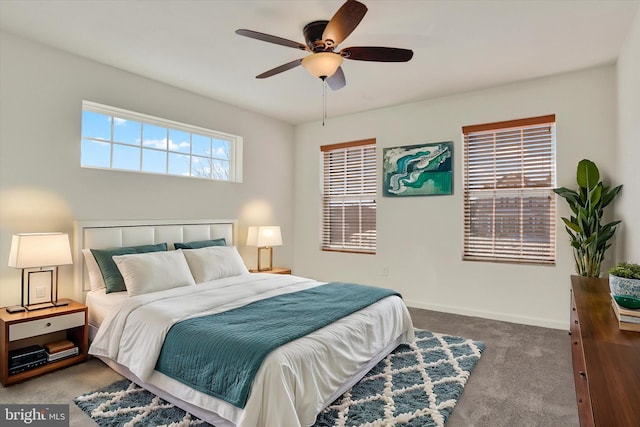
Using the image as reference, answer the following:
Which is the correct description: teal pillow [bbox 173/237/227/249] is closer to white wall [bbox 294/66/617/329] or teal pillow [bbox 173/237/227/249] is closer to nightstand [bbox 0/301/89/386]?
nightstand [bbox 0/301/89/386]

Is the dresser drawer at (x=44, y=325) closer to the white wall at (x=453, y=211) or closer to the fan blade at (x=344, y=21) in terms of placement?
the fan blade at (x=344, y=21)

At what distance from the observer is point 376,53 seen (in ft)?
8.18

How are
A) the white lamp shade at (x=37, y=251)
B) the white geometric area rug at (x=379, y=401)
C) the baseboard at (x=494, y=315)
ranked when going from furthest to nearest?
the baseboard at (x=494, y=315) < the white lamp shade at (x=37, y=251) < the white geometric area rug at (x=379, y=401)

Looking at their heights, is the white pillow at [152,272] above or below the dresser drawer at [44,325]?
above

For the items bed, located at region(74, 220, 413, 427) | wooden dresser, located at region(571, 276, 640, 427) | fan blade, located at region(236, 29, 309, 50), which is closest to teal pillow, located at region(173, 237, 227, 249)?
bed, located at region(74, 220, 413, 427)

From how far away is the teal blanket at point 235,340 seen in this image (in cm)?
191

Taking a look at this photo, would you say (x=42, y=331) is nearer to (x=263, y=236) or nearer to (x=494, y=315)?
(x=263, y=236)

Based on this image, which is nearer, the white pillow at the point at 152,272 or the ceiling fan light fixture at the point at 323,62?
the ceiling fan light fixture at the point at 323,62

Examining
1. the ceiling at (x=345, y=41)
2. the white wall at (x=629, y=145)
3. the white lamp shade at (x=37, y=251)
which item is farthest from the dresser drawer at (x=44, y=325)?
the white wall at (x=629, y=145)

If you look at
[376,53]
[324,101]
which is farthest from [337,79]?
[324,101]

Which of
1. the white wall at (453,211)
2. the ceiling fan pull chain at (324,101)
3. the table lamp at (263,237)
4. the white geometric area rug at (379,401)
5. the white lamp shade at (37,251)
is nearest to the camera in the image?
the white geometric area rug at (379,401)

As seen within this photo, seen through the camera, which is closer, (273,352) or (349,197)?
(273,352)

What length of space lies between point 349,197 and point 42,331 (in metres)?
3.87

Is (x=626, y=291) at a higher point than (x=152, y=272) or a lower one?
higher
